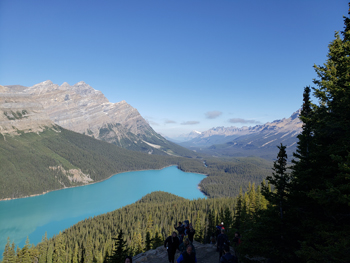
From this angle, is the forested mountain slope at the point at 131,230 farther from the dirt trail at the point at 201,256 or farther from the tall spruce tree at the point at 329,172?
the tall spruce tree at the point at 329,172

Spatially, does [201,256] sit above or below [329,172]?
below

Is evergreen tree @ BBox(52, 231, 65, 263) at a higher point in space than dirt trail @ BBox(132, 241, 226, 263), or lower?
lower

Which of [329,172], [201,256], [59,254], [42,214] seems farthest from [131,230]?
[42,214]

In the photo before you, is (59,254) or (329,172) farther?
(59,254)

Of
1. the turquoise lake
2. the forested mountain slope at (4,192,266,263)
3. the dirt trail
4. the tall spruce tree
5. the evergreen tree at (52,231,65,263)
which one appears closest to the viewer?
Result: the tall spruce tree

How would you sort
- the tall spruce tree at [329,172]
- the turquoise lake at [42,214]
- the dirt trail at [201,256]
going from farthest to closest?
the turquoise lake at [42,214] < the dirt trail at [201,256] < the tall spruce tree at [329,172]

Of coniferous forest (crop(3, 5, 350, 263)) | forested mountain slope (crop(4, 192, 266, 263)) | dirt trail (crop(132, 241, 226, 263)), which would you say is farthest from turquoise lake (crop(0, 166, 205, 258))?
coniferous forest (crop(3, 5, 350, 263))

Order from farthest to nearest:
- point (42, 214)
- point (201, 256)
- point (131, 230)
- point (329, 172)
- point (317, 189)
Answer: point (42, 214) → point (131, 230) → point (201, 256) → point (329, 172) → point (317, 189)

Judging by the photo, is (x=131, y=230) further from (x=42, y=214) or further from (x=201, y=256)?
(x=42, y=214)

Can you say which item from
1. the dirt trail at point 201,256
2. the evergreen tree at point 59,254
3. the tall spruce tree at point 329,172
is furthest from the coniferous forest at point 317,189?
the evergreen tree at point 59,254

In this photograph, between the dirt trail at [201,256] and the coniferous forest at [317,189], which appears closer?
the coniferous forest at [317,189]

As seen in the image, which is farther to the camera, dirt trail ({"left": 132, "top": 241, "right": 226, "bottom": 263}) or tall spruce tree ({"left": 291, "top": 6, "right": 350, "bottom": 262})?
dirt trail ({"left": 132, "top": 241, "right": 226, "bottom": 263})

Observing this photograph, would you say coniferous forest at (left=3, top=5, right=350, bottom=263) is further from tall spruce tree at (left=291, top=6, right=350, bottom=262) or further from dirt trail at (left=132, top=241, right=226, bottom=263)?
dirt trail at (left=132, top=241, right=226, bottom=263)

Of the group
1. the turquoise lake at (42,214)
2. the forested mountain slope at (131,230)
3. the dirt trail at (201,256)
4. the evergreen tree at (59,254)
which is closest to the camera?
the dirt trail at (201,256)
